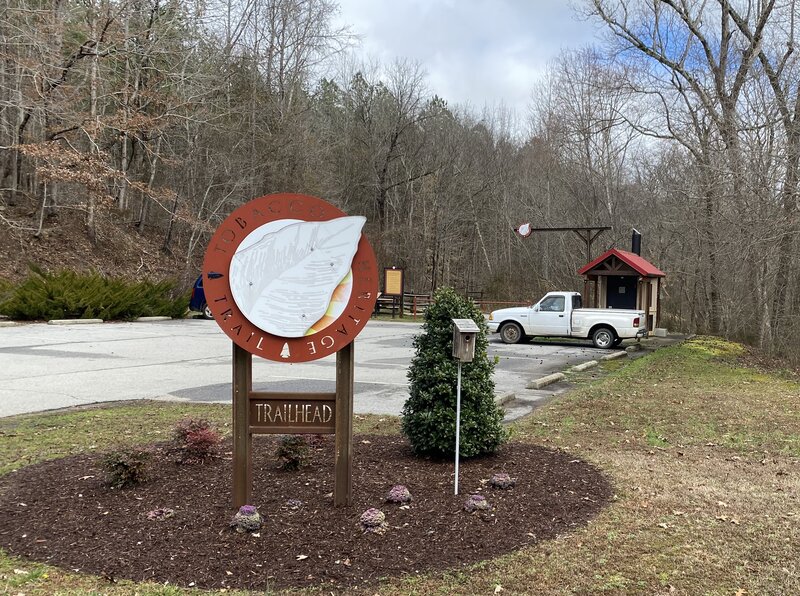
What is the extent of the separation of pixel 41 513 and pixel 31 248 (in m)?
27.6

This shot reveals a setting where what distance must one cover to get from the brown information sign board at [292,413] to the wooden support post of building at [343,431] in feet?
0.19

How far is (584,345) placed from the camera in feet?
66.2

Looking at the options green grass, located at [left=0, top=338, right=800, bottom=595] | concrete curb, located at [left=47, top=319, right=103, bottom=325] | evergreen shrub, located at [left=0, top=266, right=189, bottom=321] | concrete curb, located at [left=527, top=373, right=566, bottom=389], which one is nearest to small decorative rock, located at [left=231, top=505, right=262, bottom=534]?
green grass, located at [left=0, top=338, right=800, bottom=595]

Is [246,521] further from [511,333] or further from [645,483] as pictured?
[511,333]

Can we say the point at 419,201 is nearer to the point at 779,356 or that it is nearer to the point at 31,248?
the point at 31,248

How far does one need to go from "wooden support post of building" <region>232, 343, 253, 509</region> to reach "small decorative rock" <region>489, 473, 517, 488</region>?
1.81 meters

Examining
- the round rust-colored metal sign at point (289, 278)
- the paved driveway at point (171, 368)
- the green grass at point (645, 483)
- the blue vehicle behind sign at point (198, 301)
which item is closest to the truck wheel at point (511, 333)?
the paved driveway at point (171, 368)

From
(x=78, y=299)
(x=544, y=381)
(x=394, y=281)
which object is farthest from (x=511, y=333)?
(x=78, y=299)

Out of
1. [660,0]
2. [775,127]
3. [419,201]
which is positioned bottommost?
[775,127]

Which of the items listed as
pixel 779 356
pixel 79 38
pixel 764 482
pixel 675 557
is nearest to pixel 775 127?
pixel 779 356

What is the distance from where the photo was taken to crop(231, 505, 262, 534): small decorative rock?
4.04 m

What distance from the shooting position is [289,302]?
440 cm

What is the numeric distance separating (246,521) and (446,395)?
6.55 ft

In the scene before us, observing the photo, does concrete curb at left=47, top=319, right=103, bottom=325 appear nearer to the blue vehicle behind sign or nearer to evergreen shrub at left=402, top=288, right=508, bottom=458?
the blue vehicle behind sign
